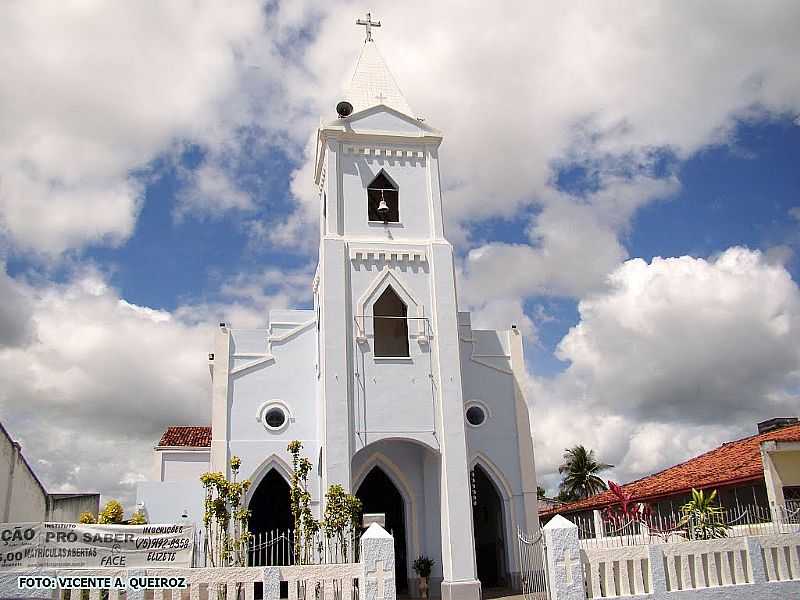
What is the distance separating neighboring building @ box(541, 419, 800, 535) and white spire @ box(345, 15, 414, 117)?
44.5 feet

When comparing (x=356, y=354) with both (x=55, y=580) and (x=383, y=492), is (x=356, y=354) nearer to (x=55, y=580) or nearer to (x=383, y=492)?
(x=383, y=492)

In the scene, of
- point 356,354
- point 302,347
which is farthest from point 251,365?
point 356,354

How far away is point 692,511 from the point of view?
1458 centimetres

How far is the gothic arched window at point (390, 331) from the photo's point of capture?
69.6ft

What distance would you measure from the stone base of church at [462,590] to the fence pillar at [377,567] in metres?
6.11

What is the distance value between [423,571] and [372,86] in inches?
580

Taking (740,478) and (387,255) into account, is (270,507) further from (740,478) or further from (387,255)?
(740,478)

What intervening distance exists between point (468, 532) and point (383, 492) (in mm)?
4021

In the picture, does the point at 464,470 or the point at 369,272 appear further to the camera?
the point at 369,272

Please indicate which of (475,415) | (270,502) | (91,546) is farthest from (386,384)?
(91,546)

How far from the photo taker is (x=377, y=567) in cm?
1180

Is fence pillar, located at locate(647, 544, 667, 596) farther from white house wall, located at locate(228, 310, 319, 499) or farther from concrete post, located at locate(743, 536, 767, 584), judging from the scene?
white house wall, located at locate(228, 310, 319, 499)

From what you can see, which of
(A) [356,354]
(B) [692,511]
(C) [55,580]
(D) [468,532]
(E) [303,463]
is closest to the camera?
(C) [55,580]

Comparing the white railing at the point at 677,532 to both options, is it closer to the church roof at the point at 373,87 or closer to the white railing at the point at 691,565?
the white railing at the point at 691,565
